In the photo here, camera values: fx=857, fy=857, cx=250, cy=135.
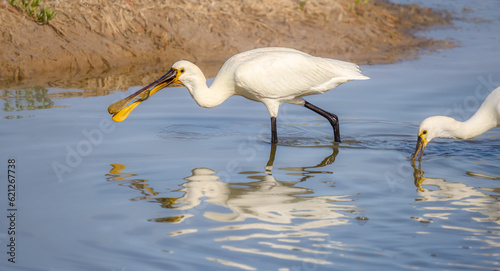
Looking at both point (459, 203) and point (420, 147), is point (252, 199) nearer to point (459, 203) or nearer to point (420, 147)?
point (459, 203)

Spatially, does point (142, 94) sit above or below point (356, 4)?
below

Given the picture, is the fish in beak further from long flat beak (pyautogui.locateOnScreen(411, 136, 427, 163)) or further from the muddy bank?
the muddy bank

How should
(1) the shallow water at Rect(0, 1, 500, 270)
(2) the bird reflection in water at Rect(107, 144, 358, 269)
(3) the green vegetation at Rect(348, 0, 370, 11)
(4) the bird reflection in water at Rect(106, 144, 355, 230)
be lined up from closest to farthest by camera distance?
(1) the shallow water at Rect(0, 1, 500, 270) < (2) the bird reflection in water at Rect(107, 144, 358, 269) < (4) the bird reflection in water at Rect(106, 144, 355, 230) < (3) the green vegetation at Rect(348, 0, 370, 11)

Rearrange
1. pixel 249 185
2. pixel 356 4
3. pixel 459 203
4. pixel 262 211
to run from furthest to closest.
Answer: pixel 356 4 < pixel 249 185 < pixel 459 203 < pixel 262 211

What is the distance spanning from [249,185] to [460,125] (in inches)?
95.3

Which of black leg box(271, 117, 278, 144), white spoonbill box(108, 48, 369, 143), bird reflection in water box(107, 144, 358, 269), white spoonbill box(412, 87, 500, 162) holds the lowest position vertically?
bird reflection in water box(107, 144, 358, 269)

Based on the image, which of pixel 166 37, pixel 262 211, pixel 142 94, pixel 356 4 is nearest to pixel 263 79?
pixel 142 94

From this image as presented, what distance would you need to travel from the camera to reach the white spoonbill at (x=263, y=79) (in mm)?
8766

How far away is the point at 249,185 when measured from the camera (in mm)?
7391

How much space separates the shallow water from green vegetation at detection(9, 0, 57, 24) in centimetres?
173

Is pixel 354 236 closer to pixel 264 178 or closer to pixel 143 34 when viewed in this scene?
pixel 264 178

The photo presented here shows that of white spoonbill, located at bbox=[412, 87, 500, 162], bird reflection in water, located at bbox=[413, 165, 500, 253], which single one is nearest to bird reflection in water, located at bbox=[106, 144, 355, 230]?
bird reflection in water, located at bbox=[413, 165, 500, 253]

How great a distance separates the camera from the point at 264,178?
25.1 feet

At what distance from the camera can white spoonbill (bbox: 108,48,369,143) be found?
8766mm
